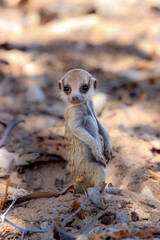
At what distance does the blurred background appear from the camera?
4.49m

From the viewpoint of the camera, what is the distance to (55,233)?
2277 millimetres

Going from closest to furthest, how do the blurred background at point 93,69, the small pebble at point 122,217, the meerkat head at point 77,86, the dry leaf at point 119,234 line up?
the dry leaf at point 119,234 → the small pebble at point 122,217 → the meerkat head at point 77,86 → the blurred background at point 93,69

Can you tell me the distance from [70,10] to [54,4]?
0.79 metres

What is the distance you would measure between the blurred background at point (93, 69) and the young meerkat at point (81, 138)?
0.68m

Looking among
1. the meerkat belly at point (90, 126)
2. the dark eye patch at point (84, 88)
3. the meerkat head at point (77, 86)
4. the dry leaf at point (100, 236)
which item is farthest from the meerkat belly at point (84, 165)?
the dry leaf at point (100, 236)

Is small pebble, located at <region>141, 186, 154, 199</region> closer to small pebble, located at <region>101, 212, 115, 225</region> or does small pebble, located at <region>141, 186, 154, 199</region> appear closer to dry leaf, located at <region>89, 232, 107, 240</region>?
small pebble, located at <region>101, 212, 115, 225</region>

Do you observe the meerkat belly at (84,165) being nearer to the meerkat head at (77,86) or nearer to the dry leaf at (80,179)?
the dry leaf at (80,179)

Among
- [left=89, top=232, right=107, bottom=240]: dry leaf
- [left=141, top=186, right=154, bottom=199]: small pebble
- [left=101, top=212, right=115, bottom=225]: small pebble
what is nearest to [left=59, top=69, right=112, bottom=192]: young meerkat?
[left=141, top=186, right=154, bottom=199]: small pebble

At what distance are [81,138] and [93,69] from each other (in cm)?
405

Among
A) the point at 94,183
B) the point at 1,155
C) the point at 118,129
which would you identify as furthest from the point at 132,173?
the point at 1,155

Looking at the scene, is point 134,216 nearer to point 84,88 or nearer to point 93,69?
point 84,88

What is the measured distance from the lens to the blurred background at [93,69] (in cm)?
449

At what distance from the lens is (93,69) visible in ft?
23.1

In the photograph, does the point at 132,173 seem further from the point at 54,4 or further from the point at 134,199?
the point at 54,4
